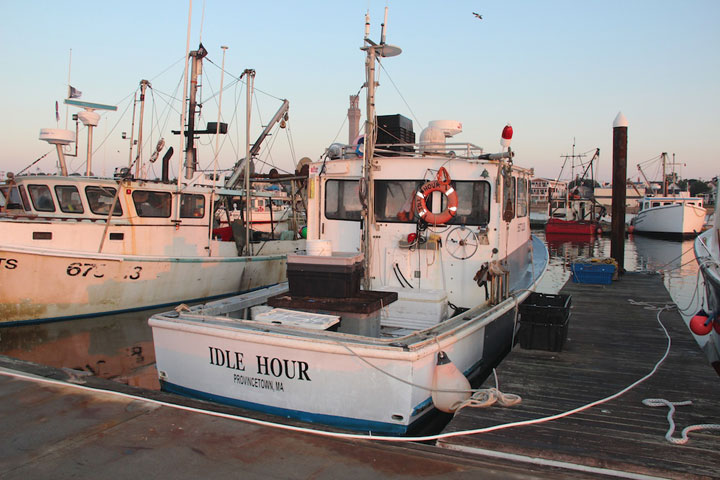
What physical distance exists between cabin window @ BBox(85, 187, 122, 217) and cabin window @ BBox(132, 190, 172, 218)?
17.7 inches

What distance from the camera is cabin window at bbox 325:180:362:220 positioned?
836cm

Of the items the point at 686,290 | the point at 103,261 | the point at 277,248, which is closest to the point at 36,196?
the point at 103,261

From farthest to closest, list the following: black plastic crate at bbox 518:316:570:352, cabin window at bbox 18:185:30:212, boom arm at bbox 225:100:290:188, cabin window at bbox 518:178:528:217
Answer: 1. boom arm at bbox 225:100:290:188
2. cabin window at bbox 18:185:30:212
3. cabin window at bbox 518:178:528:217
4. black plastic crate at bbox 518:316:570:352

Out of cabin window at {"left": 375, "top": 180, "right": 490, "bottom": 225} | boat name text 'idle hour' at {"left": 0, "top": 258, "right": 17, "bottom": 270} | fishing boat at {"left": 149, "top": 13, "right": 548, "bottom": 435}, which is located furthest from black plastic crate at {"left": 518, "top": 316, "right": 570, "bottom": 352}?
boat name text 'idle hour' at {"left": 0, "top": 258, "right": 17, "bottom": 270}

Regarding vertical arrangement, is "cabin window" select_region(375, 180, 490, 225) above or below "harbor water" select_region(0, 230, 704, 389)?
above

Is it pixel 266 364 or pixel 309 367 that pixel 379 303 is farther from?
pixel 266 364

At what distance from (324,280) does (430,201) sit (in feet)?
8.38

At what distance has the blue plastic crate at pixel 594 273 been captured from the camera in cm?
1344

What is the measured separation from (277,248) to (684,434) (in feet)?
43.6

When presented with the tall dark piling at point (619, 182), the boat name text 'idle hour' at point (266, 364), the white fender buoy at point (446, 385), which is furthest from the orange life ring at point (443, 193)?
the tall dark piling at point (619, 182)

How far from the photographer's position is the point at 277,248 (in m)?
16.5

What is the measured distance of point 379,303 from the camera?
19.8ft

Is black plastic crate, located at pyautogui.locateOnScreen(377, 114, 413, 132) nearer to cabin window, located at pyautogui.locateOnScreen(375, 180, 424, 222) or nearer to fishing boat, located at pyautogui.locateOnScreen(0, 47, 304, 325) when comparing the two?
cabin window, located at pyautogui.locateOnScreen(375, 180, 424, 222)

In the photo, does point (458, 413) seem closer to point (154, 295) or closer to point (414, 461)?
point (414, 461)
